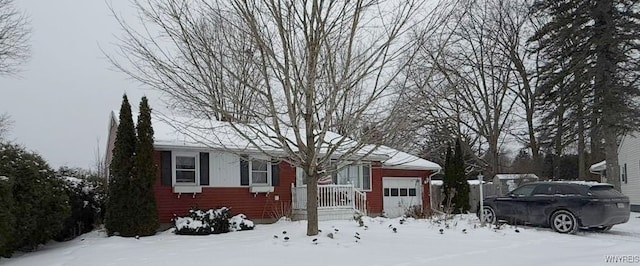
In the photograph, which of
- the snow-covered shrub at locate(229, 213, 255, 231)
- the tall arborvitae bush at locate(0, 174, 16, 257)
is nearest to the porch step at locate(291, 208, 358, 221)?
the snow-covered shrub at locate(229, 213, 255, 231)

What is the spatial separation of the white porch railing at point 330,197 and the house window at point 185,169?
11.4ft

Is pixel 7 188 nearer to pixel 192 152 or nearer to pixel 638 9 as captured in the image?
pixel 192 152

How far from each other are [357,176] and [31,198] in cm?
1152

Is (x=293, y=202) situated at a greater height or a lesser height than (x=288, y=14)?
lesser

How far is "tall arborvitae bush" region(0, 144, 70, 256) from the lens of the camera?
1220cm

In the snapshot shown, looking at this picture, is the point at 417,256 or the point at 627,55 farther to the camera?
the point at 627,55

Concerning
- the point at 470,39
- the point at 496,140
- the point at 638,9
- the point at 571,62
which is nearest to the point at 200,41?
the point at 571,62

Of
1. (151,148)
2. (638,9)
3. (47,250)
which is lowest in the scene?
(47,250)

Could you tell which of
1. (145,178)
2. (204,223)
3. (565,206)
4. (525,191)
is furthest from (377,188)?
(145,178)

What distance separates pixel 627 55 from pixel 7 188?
20.7 metres

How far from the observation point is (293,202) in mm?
18906

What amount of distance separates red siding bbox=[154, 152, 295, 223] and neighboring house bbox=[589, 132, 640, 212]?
53.2ft

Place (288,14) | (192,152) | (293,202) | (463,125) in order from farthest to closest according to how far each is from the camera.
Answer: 1. (463,125)
2. (293,202)
3. (192,152)
4. (288,14)

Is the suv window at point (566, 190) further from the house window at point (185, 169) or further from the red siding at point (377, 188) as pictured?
the house window at point (185, 169)
